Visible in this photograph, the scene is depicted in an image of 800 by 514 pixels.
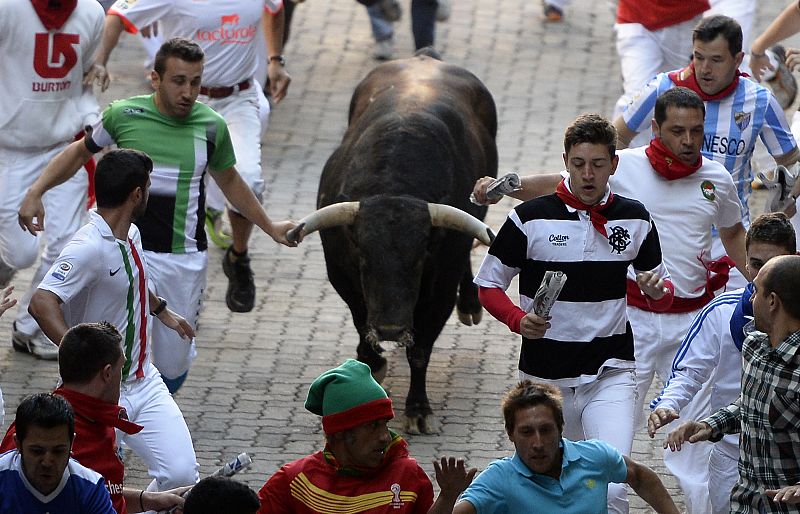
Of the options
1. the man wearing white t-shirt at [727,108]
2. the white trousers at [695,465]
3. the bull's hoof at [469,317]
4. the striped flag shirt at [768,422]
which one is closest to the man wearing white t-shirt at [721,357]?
the white trousers at [695,465]

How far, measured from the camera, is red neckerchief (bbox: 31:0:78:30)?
9953 mm

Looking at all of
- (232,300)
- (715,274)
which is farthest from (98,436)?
(232,300)

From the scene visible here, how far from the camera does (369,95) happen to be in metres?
11.3

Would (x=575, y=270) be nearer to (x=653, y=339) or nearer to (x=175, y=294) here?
(x=653, y=339)

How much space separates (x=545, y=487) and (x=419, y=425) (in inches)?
154

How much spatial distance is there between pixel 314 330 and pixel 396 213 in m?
1.96

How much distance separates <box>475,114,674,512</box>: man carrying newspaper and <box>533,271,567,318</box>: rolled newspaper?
0.21 metres

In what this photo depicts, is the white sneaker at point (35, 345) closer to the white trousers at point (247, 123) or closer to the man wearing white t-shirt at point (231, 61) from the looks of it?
the man wearing white t-shirt at point (231, 61)

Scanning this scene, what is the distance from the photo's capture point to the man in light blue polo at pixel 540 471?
219 inches

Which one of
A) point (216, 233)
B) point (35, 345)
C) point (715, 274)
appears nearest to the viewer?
point (715, 274)

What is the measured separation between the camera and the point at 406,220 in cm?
946

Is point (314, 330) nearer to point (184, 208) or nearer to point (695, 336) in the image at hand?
point (184, 208)

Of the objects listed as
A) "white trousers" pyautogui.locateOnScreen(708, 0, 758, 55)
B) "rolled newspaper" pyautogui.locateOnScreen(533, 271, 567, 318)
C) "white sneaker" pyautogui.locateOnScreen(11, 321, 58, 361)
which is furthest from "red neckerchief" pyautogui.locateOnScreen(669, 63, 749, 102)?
"white sneaker" pyautogui.locateOnScreen(11, 321, 58, 361)

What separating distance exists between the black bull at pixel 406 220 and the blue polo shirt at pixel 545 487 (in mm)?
3509
